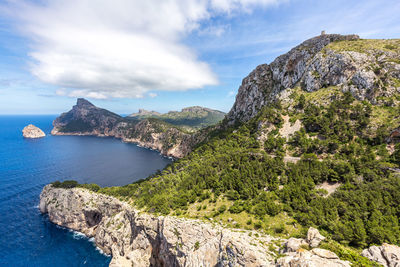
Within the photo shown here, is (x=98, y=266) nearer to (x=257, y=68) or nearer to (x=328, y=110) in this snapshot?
(x=328, y=110)

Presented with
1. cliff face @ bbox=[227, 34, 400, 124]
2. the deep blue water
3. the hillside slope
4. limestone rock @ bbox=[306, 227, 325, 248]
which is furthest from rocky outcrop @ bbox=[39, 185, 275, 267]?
cliff face @ bbox=[227, 34, 400, 124]

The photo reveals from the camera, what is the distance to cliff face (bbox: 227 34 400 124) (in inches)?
2398

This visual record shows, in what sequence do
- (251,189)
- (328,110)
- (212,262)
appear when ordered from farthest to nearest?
(328,110)
(251,189)
(212,262)

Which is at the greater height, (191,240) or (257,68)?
(257,68)

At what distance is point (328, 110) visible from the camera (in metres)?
63.6

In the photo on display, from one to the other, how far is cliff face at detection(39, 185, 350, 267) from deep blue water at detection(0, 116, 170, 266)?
512 cm

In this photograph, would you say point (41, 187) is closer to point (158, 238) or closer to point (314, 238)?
point (158, 238)

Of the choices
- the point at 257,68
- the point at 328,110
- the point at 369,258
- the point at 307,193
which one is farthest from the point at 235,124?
the point at 369,258

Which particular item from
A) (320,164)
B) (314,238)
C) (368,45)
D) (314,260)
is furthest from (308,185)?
(368,45)

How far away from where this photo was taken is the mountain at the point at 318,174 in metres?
27.5

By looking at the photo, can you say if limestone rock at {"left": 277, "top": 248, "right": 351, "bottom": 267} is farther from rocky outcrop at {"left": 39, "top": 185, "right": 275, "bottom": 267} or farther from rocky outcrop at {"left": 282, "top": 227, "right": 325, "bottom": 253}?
rocky outcrop at {"left": 39, "top": 185, "right": 275, "bottom": 267}

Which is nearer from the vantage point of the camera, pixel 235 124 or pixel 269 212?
pixel 269 212

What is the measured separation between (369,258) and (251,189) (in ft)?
84.2

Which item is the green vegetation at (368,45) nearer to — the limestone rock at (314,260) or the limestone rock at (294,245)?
the limestone rock at (294,245)
